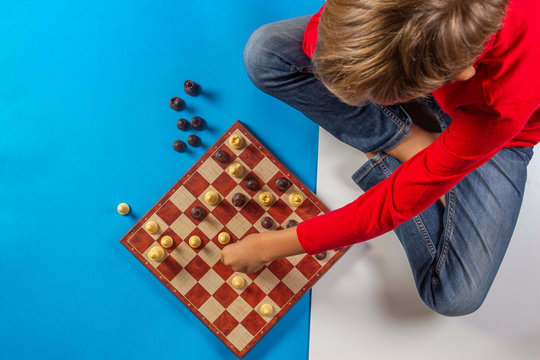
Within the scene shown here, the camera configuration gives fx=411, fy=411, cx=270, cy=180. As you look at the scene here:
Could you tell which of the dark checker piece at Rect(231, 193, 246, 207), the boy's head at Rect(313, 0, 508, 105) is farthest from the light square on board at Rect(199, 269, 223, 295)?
the boy's head at Rect(313, 0, 508, 105)

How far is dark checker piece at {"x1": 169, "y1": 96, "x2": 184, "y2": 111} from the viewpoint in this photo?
1318mm

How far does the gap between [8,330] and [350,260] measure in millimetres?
1201

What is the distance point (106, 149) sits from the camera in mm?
1386

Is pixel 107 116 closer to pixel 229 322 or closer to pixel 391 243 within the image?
pixel 229 322

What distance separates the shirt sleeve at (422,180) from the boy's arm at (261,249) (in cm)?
4

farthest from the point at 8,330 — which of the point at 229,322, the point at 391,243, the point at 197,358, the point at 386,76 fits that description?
the point at 386,76

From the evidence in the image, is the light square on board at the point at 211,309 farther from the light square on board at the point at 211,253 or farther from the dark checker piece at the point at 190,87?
the dark checker piece at the point at 190,87

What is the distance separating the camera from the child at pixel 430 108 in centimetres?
58

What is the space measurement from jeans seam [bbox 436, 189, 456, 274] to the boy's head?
1.76 ft

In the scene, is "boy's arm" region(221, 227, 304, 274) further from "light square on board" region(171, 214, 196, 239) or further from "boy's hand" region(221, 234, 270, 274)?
"light square on board" region(171, 214, 196, 239)

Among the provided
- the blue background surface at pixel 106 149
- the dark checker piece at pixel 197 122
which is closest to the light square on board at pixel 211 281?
the blue background surface at pixel 106 149

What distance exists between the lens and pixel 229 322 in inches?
51.6

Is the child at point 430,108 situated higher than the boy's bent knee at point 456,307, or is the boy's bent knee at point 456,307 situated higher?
the child at point 430,108

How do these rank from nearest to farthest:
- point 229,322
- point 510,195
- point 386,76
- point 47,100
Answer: point 386,76
point 510,195
point 229,322
point 47,100
